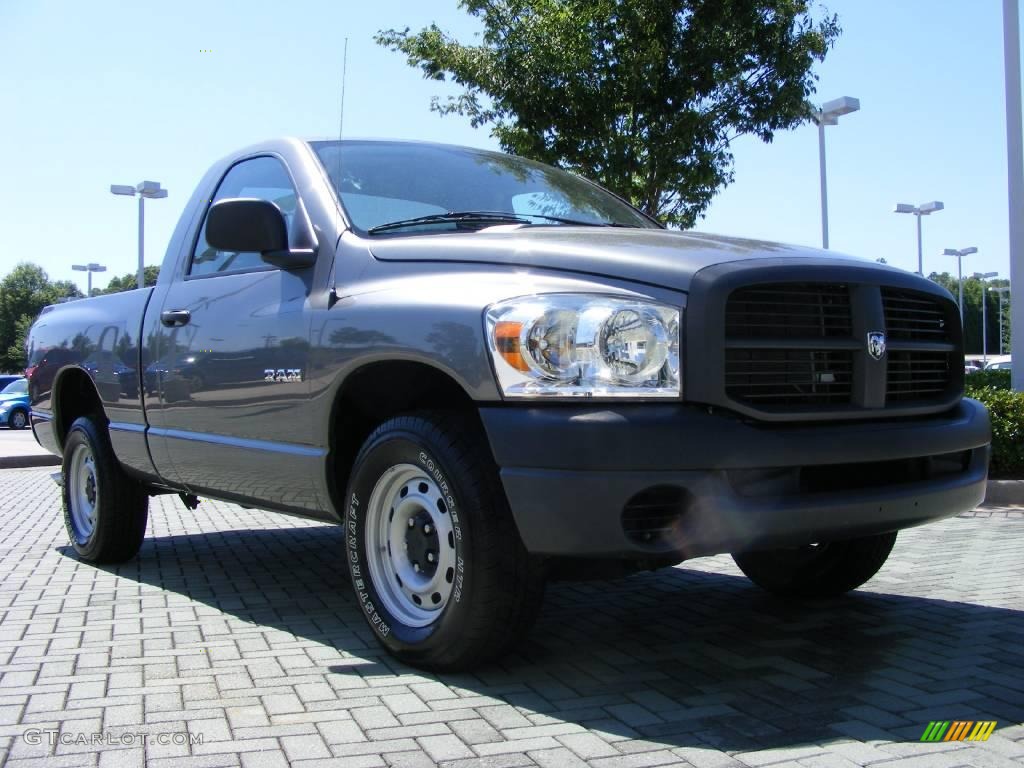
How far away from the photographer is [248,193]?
17.1 feet

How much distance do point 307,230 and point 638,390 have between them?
1790 millimetres

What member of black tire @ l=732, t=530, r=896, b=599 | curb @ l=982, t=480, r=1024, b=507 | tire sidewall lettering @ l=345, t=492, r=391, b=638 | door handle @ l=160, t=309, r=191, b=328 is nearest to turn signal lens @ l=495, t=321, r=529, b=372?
tire sidewall lettering @ l=345, t=492, r=391, b=638

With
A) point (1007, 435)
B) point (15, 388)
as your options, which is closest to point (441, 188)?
point (1007, 435)

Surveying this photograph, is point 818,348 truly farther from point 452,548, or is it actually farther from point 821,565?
point 821,565

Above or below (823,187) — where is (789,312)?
below

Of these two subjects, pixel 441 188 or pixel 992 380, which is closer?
pixel 441 188

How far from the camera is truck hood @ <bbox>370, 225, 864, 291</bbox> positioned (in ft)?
10.9

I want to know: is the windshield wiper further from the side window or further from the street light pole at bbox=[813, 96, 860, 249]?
the street light pole at bbox=[813, 96, 860, 249]

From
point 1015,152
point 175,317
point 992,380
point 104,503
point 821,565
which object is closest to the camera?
point 821,565

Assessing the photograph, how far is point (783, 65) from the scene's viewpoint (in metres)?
12.5

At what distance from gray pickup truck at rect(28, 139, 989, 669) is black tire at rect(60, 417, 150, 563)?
97 cm

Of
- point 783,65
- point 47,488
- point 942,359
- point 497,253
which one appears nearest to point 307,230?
point 497,253

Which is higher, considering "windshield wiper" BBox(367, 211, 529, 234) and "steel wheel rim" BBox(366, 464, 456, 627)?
"windshield wiper" BBox(367, 211, 529, 234)

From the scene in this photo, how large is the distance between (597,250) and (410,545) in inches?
48.8
